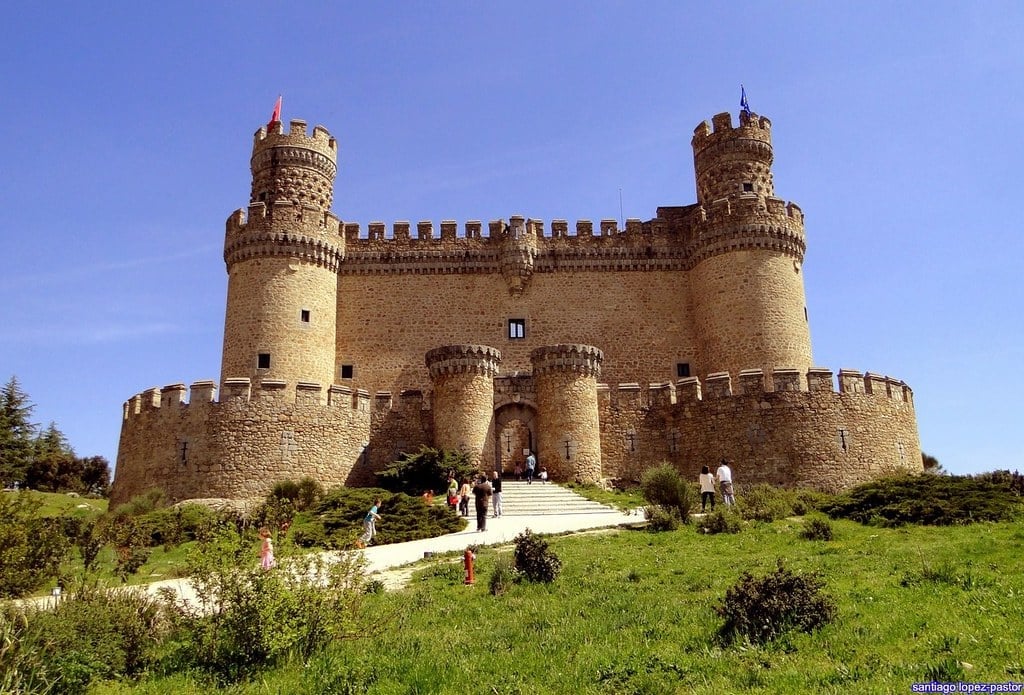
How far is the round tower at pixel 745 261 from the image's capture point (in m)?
29.4

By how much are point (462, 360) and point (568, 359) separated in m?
3.51

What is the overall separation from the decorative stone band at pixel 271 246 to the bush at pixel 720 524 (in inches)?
774

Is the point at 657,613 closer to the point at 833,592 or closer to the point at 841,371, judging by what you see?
the point at 833,592

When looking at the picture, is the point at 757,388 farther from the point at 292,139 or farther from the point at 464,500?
the point at 292,139

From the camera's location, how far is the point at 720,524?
15.7 m

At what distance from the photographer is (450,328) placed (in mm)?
31781

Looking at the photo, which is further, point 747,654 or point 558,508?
point 558,508

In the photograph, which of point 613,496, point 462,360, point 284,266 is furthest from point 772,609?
point 284,266

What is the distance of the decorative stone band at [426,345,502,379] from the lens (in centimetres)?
2530

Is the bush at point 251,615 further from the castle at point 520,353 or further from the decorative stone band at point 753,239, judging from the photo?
the decorative stone band at point 753,239

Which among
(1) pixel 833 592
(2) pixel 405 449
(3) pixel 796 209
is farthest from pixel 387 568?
(3) pixel 796 209

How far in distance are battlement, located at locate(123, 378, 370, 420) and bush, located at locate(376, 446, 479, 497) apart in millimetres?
3255

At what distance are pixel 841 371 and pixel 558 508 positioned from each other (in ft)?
35.7

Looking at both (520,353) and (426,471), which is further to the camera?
(520,353)
